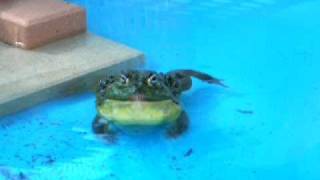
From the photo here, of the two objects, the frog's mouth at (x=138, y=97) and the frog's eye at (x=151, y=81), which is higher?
the frog's eye at (x=151, y=81)

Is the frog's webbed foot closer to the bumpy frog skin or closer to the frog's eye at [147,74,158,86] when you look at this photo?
the bumpy frog skin

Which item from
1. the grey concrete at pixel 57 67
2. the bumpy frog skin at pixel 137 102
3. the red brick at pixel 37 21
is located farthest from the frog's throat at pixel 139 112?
the red brick at pixel 37 21

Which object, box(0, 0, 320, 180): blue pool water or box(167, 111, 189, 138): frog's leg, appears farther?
box(167, 111, 189, 138): frog's leg

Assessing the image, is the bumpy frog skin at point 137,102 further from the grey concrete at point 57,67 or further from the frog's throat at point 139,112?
the grey concrete at point 57,67

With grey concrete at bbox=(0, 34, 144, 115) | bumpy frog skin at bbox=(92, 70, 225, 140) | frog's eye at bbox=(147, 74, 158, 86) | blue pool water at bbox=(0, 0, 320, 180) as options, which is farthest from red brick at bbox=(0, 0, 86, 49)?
frog's eye at bbox=(147, 74, 158, 86)

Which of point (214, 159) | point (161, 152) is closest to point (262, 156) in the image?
point (214, 159)

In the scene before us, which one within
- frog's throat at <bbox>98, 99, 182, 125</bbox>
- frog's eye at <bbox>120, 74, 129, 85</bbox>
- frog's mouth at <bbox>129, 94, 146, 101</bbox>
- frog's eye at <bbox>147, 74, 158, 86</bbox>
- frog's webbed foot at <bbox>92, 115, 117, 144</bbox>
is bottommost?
frog's webbed foot at <bbox>92, 115, 117, 144</bbox>
